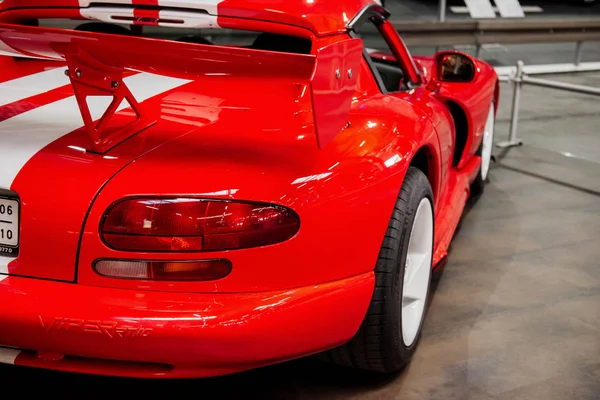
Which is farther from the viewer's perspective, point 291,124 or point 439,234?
point 439,234

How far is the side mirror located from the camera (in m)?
3.05

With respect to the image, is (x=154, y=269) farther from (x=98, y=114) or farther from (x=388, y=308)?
(x=388, y=308)

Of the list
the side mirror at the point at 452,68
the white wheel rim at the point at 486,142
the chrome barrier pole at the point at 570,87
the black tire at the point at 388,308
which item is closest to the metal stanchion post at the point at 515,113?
the chrome barrier pole at the point at 570,87

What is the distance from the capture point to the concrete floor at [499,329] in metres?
2.24

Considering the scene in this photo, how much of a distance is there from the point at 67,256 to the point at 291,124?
0.69 m

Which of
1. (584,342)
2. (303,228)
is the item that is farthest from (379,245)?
(584,342)

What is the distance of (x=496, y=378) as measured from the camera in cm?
232

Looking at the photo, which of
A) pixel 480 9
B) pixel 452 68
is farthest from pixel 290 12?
pixel 480 9

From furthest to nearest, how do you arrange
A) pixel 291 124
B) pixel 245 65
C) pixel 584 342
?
pixel 584 342 < pixel 291 124 < pixel 245 65

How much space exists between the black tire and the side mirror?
95cm

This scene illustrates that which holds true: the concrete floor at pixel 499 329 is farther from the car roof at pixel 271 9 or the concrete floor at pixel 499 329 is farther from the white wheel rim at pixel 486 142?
the car roof at pixel 271 9

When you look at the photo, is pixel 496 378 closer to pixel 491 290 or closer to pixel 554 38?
pixel 491 290

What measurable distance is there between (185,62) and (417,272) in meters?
1.23

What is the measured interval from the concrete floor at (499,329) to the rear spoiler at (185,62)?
91cm
